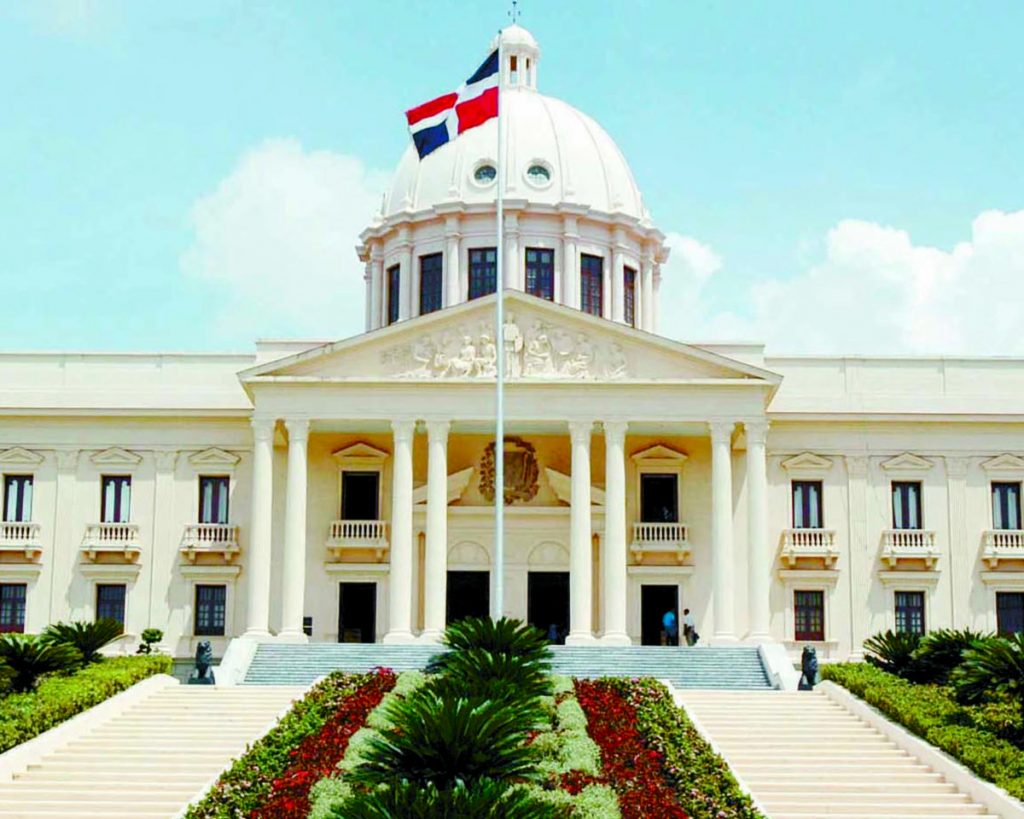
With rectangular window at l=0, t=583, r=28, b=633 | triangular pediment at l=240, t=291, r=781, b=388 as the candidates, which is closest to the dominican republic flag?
triangular pediment at l=240, t=291, r=781, b=388

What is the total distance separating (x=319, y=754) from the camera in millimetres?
26516

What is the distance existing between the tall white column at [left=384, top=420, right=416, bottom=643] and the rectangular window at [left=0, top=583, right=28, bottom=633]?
1262 centimetres

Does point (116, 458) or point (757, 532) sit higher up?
point (116, 458)

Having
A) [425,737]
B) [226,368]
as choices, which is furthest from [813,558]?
[425,737]

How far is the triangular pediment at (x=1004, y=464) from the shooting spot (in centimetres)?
4809

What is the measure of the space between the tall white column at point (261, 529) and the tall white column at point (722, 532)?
1231cm

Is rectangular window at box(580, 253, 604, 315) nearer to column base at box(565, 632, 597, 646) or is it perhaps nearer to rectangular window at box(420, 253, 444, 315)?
rectangular window at box(420, 253, 444, 315)

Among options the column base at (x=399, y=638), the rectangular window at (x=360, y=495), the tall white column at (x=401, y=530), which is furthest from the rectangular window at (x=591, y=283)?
the column base at (x=399, y=638)

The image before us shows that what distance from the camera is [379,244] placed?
57.4 meters

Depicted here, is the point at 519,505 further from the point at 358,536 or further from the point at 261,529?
the point at 261,529

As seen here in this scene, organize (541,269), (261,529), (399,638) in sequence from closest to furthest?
(399,638), (261,529), (541,269)

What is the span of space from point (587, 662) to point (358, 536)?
33.9 ft

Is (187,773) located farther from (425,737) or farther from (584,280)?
(584,280)

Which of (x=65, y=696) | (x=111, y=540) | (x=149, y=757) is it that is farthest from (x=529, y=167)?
(x=149, y=757)
